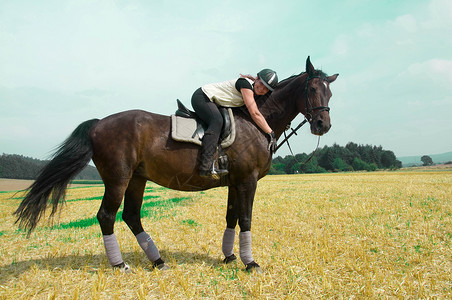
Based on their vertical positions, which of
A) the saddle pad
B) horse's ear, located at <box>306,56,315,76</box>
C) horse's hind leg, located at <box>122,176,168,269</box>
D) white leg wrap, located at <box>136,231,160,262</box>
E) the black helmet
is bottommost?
white leg wrap, located at <box>136,231,160,262</box>

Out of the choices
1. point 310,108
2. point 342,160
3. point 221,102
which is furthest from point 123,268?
point 342,160

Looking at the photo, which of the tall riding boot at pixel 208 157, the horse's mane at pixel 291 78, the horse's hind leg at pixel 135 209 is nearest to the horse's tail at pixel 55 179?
the horse's hind leg at pixel 135 209

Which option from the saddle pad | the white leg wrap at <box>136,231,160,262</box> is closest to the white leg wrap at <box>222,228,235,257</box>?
the white leg wrap at <box>136,231,160,262</box>

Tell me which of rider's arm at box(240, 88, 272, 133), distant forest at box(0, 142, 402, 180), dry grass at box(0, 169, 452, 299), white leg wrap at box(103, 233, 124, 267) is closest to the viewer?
dry grass at box(0, 169, 452, 299)

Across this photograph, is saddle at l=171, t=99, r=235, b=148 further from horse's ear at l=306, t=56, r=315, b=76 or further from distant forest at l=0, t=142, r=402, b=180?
distant forest at l=0, t=142, r=402, b=180

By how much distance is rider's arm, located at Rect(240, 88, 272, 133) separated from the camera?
4586mm

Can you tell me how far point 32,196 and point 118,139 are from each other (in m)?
1.79

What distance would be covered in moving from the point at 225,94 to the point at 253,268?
3.13 meters

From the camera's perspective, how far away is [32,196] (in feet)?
14.6

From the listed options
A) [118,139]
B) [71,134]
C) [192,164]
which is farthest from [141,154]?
[71,134]

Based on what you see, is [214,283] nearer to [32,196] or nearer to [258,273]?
[258,273]

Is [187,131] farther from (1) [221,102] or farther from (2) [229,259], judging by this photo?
(2) [229,259]

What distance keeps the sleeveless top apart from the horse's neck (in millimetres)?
558

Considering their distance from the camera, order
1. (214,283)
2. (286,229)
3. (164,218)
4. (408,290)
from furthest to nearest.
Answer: (164,218) → (286,229) → (214,283) → (408,290)
